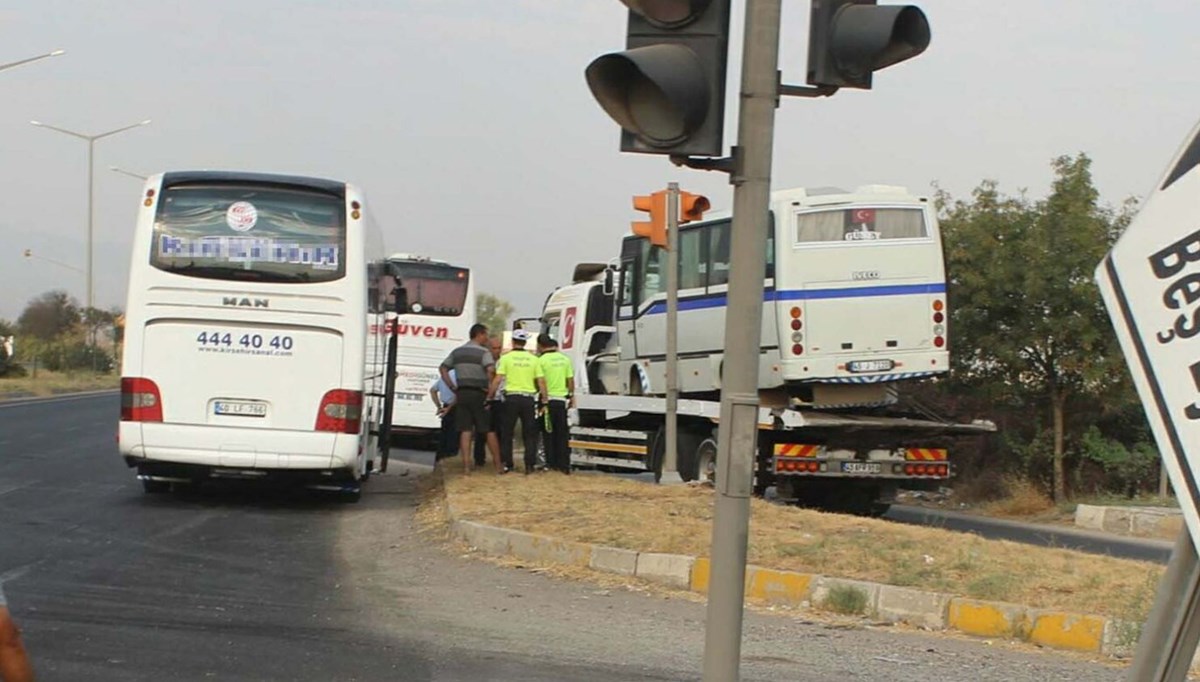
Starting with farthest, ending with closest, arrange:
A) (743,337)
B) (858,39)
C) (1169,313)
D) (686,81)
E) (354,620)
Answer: (354,620)
(743,337)
(858,39)
(686,81)
(1169,313)

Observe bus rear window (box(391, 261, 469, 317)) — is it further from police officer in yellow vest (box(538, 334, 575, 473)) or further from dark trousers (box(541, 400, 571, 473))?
dark trousers (box(541, 400, 571, 473))

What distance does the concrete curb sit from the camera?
835 centimetres

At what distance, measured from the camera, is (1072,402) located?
22297mm

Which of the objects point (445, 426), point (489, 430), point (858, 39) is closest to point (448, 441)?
point (445, 426)

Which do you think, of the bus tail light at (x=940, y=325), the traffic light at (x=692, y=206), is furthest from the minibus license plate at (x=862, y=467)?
the traffic light at (x=692, y=206)

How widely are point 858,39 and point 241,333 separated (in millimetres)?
10882

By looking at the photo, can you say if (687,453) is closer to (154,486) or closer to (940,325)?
(940,325)

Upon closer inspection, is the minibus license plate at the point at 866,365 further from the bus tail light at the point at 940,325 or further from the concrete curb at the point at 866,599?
the concrete curb at the point at 866,599

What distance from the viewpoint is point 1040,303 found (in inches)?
851

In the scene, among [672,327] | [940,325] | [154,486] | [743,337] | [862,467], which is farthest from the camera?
[940,325]

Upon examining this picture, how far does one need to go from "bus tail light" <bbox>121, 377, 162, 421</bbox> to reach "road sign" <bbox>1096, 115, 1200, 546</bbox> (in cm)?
1306

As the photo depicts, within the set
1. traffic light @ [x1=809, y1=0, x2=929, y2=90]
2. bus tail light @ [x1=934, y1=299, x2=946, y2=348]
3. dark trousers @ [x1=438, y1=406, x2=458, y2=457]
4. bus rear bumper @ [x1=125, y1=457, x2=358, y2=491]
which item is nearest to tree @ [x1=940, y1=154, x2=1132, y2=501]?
bus tail light @ [x1=934, y1=299, x2=946, y2=348]

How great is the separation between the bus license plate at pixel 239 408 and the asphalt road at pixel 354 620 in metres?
1.23

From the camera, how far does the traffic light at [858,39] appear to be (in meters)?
4.88
